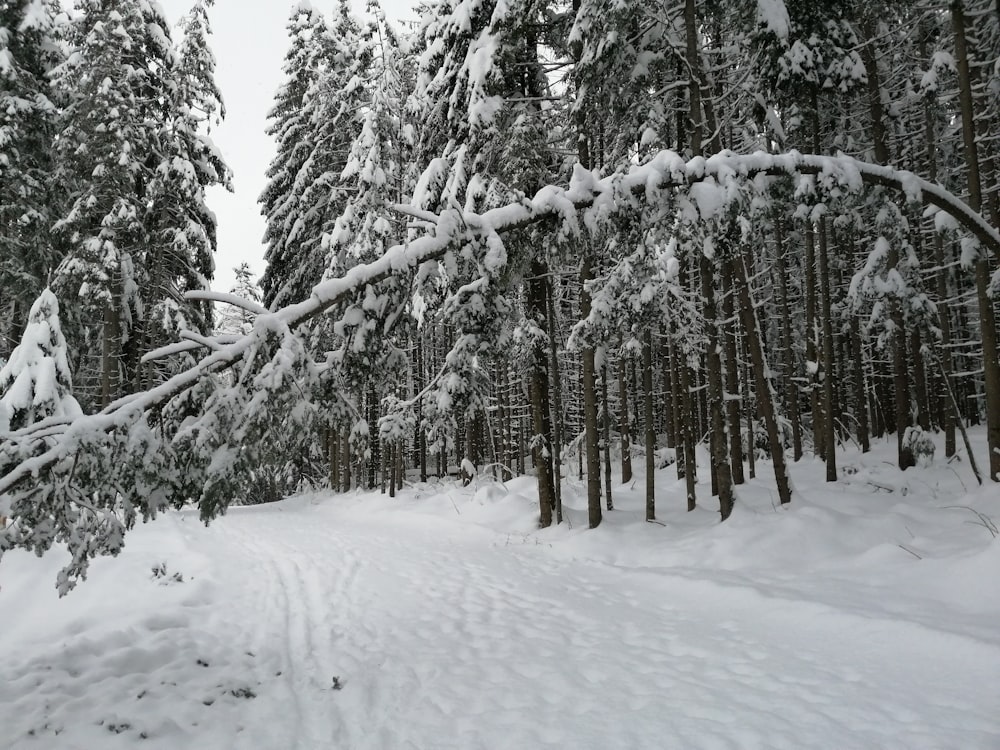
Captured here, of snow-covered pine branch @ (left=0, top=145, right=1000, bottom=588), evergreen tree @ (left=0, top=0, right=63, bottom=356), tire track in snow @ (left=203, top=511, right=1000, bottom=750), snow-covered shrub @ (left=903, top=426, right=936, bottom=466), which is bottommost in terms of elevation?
tire track in snow @ (left=203, top=511, right=1000, bottom=750)

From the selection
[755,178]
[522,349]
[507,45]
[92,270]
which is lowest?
[522,349]

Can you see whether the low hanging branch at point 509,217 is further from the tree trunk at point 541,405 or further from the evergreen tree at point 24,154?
the evergreen tree at point 24,154

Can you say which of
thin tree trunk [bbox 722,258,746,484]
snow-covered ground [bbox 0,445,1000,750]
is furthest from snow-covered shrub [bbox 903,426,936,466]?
thin tree trunk [bbox 722,258,746,484]

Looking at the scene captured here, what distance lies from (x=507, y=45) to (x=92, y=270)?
11.8m

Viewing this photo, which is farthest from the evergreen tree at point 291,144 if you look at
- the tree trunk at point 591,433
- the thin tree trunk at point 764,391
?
the thin tree trunk at point 764,391

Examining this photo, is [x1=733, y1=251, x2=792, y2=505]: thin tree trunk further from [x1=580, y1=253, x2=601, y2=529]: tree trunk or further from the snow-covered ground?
[x1=580, y1=253, x2=601, y2=529]: tree trunk

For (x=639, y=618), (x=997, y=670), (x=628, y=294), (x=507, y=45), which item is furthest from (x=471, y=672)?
(x=507, y=45)

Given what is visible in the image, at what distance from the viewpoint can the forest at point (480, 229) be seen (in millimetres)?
4566

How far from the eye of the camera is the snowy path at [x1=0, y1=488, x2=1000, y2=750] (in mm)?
3631

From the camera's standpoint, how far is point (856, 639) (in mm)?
4789

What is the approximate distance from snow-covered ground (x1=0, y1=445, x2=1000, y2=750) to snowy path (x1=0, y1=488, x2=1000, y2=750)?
0.07 feet

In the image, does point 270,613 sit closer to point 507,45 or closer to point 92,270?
point 507,45

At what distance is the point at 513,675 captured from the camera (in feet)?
15.4

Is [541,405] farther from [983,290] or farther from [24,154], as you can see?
[24,154]
